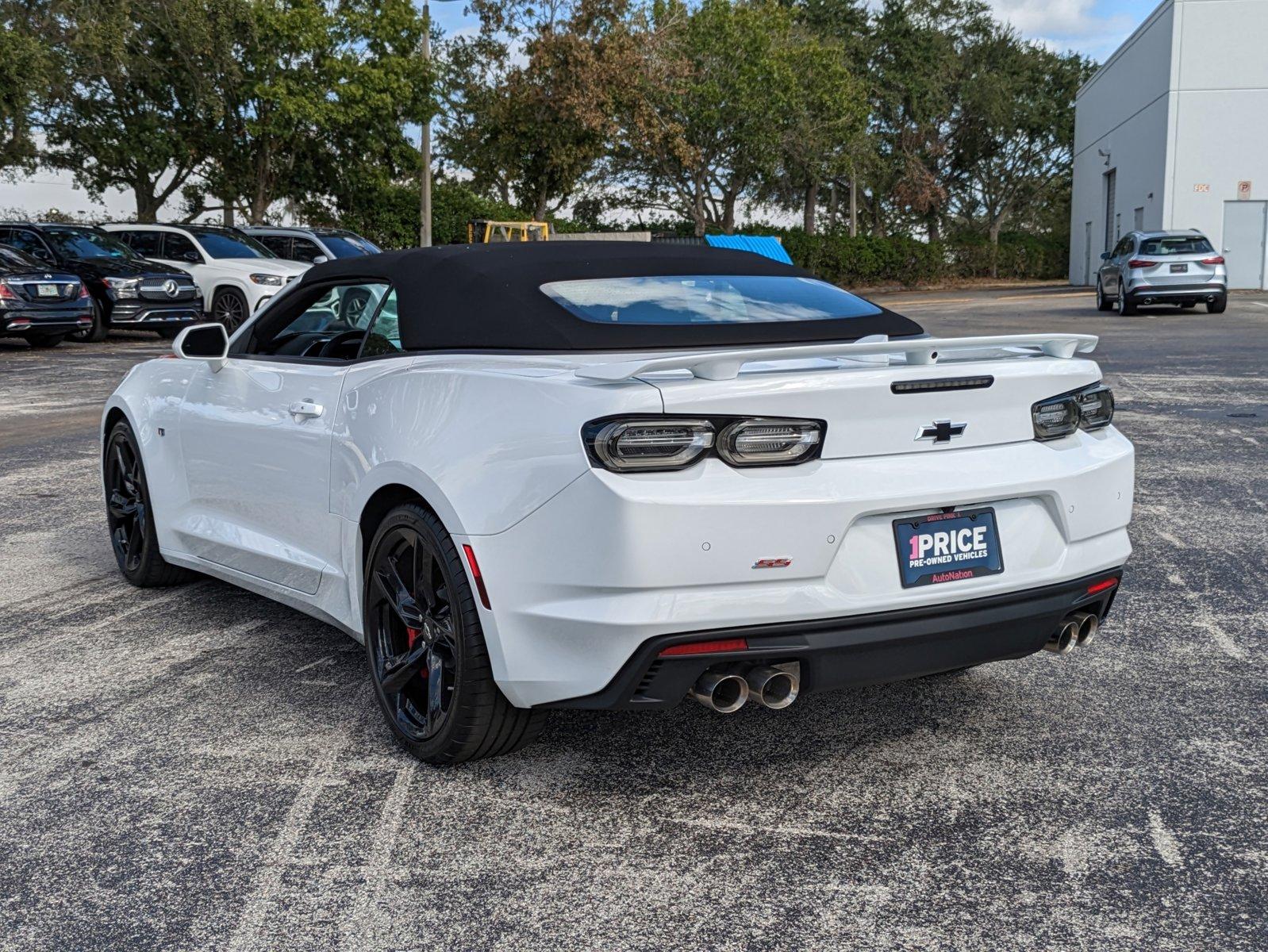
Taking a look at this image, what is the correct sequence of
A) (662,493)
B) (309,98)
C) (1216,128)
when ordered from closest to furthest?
(662,493)
(309,98)
(1216,128)

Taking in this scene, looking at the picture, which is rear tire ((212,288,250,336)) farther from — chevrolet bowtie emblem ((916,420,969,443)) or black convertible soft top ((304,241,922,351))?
chevrolet bowtie emblem ((916,420,969,443))

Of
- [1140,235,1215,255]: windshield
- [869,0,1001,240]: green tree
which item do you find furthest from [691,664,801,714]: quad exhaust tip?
[869,0,1001,240]: green tree

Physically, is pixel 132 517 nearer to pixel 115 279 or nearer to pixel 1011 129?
pixel 115 279

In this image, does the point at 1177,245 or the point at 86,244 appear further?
the point at 1177,245

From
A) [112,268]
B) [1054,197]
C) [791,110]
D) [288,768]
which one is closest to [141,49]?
[112,268]

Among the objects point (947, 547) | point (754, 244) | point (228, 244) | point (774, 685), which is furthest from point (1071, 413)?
point (754, 244)

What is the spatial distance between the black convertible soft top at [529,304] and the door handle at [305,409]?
397 millimetres

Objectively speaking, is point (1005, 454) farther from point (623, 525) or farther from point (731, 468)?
point (623, 525)

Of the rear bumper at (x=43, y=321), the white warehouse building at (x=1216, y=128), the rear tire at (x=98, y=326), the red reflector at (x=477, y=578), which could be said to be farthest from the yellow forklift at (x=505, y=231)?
the red reflector at (x=477, y=578)

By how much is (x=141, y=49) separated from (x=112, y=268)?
11.6 meters

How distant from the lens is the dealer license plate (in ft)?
11.4

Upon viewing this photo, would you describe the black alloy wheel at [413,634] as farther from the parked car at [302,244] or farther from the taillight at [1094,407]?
the parked car at [302,244]

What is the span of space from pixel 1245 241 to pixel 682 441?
141ft

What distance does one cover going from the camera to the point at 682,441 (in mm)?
3297
